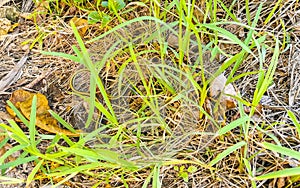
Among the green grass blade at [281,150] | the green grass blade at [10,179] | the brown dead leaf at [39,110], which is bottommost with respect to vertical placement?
the green grass blade at [10,179]

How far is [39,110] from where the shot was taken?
1562 mm

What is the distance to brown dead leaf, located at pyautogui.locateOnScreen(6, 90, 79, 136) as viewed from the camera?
4.95ft

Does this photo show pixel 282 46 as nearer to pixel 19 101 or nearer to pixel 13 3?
pixel 19 101

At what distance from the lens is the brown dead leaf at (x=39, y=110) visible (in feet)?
4.95

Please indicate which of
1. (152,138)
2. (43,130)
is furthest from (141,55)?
(43,130)

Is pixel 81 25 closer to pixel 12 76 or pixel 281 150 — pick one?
pixel 12 76

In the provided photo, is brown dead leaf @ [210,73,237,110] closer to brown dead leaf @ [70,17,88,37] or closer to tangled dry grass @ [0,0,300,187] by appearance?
tangled dry grass @ [0,0,300,187]

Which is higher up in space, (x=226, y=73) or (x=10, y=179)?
(x=226, y=73)

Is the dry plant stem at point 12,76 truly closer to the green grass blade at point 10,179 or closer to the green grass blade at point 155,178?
the green grass blade at point 10,179

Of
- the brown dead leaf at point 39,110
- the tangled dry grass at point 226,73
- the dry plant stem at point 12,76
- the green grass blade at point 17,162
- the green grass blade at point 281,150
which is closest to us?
the green grass blade at point 281,150

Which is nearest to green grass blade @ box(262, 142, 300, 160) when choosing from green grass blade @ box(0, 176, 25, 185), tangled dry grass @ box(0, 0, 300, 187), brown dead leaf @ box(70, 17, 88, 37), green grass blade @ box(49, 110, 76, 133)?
tangled dry grass @ box(0, 0, 300, 187)

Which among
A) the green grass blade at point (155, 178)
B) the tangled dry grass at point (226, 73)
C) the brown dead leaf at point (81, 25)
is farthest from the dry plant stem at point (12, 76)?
the green grass blade at point (155, 178)

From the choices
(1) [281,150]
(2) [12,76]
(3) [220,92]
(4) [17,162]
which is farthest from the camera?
(2) [12,76]

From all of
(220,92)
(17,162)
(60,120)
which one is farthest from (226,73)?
(17,162)
